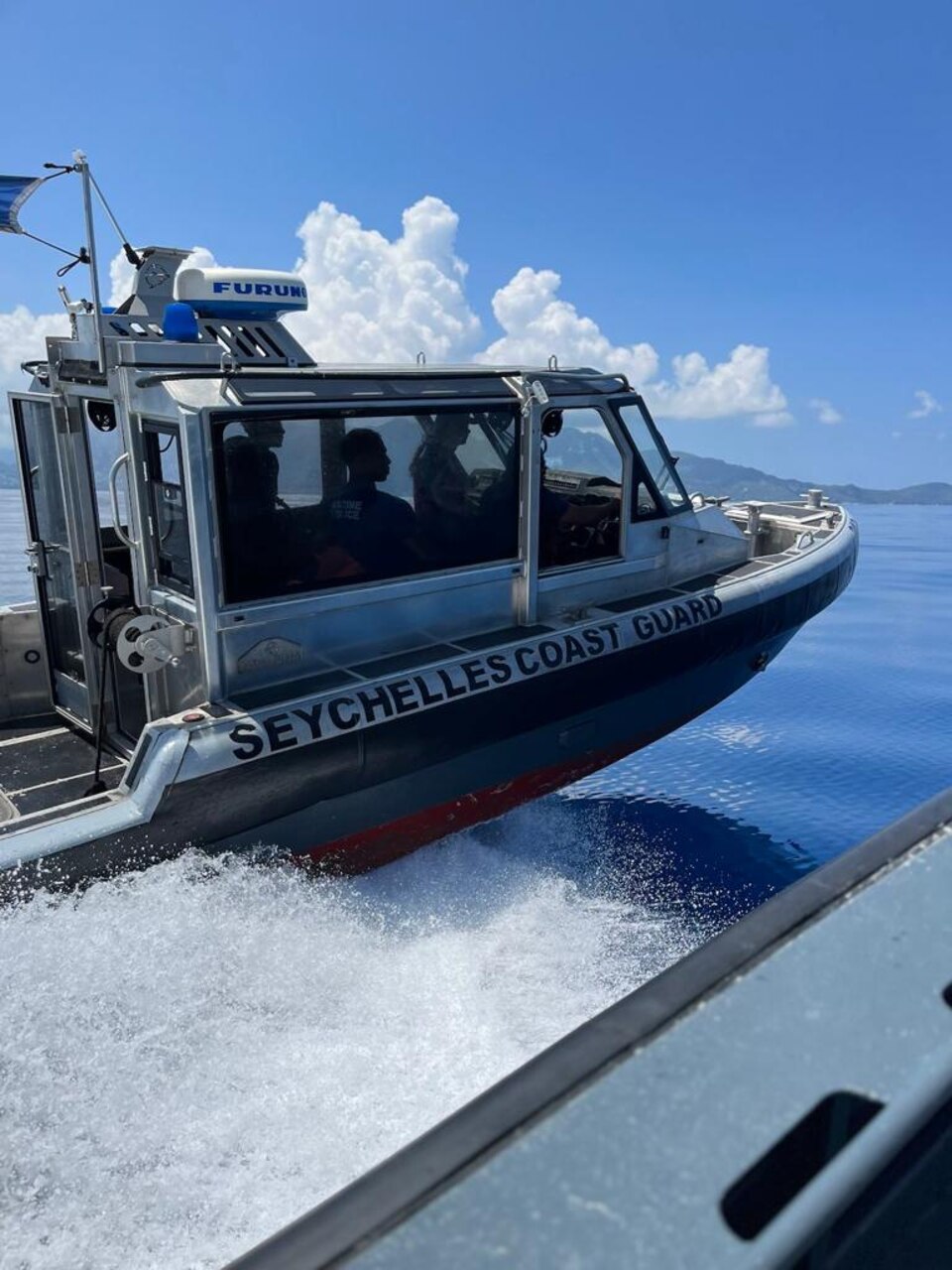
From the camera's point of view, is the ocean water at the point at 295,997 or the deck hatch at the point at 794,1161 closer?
the deck hatch at the point at 794,1161

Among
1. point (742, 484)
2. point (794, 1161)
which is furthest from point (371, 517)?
point (742, 484)

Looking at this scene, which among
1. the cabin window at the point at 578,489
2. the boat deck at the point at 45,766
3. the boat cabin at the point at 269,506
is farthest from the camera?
the cabin window at the point at 578,489

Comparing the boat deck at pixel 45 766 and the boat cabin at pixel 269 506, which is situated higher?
the boat cabin at pixel 269 506

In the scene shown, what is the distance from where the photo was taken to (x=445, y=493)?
3.88m

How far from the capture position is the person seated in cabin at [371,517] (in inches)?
142

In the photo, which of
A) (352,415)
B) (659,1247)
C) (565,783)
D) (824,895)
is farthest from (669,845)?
(659,1247)

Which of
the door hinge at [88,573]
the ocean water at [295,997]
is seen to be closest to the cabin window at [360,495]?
the door hinge at [88,573]

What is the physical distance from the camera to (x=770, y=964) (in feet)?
2.98

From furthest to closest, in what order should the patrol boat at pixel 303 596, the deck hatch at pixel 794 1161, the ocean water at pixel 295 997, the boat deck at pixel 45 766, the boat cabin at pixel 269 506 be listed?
the boat deck at pixel 45 766 < the boat cabin at pixel 269 506 < the patrol boat at pixel 303 596 < the ocean water at pixel 295 997 < the deck hatch at pixel 794 1161

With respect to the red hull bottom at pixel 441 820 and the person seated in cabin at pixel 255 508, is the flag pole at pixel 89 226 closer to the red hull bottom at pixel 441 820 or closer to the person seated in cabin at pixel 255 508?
the person seated in cabin at pixel 255 508

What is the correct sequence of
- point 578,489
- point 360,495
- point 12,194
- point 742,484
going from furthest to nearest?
point 742,484, point 578,489, point 360,495, point 12,194

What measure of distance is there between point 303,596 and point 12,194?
5.80 ft

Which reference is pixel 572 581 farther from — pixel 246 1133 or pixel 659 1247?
pixel 659 1247

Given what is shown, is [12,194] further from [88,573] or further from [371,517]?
[371,517]
